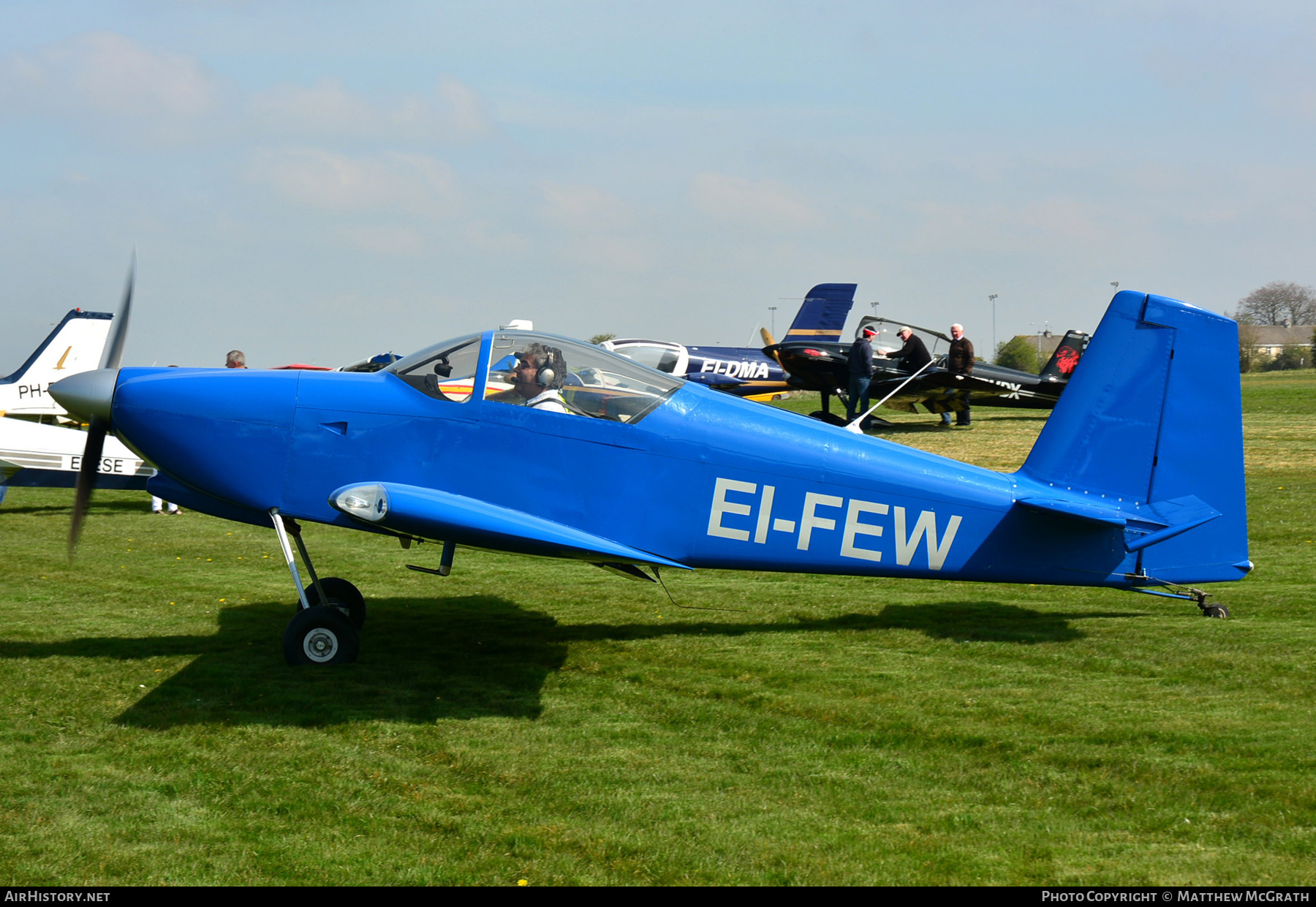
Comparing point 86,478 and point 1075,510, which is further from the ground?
point 1075,510

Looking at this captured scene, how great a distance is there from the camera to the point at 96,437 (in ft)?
22.2

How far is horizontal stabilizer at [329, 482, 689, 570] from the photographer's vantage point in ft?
19.0

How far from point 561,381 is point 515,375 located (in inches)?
11.6

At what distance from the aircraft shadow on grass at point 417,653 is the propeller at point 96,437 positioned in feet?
3.20

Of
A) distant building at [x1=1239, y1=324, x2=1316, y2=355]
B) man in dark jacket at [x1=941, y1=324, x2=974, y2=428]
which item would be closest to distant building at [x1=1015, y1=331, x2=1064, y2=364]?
distant building at [x1=1239, y1=324, x2=1316, y2=355]

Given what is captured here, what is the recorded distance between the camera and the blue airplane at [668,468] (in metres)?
6.41

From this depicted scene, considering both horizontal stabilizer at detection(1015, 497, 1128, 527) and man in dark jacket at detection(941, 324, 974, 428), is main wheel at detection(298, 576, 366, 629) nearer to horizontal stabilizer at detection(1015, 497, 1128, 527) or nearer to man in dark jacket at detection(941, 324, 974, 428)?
horizontal stabilizer at detection(1015, 497, 1128, 527)

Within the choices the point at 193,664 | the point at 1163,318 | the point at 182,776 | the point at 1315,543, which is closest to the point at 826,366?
the point at 1315,543

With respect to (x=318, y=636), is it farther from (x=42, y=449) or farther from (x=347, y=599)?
(x=42, y=449)

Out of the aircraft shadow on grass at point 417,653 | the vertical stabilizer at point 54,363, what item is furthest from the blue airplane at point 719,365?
the aircraft shadow on grass at point 417,653

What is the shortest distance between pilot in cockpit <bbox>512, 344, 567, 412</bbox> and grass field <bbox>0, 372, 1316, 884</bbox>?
1.77 meters

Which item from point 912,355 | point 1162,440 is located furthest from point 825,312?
point 1162,440

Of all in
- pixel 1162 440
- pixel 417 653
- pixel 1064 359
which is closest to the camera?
pixel 1162 440

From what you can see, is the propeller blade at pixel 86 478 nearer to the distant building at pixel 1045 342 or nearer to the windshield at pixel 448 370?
the windshield at pixel 448 370
